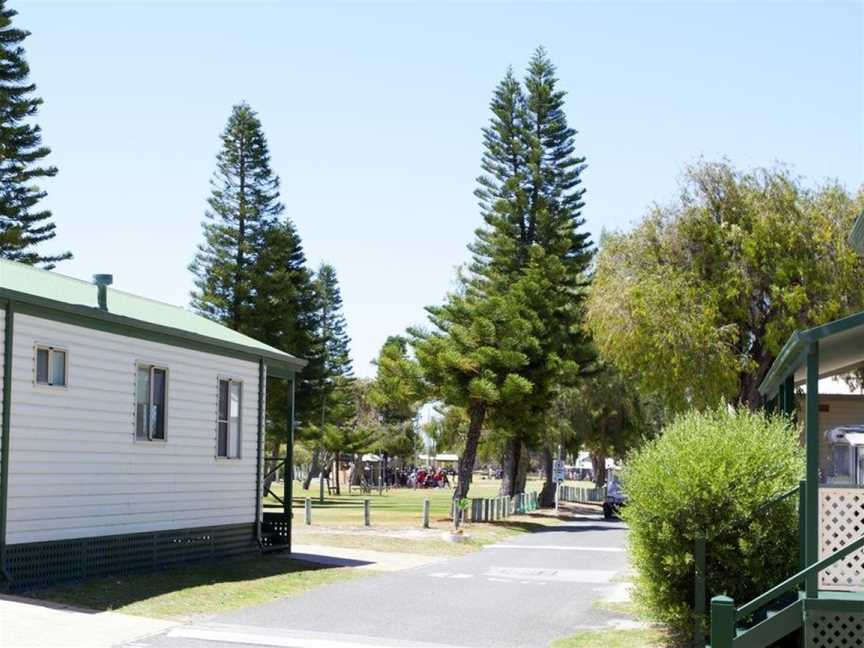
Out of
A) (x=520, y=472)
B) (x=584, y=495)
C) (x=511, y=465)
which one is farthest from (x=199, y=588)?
(x=584, y=495)

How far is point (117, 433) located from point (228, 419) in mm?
4051

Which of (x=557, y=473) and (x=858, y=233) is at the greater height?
(x=858, y=233)

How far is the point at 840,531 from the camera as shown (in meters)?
12.0

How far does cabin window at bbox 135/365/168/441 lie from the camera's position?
747 inches

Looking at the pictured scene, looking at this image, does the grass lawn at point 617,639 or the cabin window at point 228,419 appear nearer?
the grass lawn at point 617,639

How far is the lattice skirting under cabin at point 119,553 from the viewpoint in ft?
51.9

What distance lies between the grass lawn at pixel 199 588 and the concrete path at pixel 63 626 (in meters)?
0.60

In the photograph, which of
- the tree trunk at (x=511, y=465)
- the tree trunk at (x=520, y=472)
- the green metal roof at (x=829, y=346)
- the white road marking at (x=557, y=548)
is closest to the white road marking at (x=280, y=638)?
the green metal roof at (x=829, y=346)

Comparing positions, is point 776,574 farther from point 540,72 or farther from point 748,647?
point 540,72

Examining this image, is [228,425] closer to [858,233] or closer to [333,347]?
[858,233]

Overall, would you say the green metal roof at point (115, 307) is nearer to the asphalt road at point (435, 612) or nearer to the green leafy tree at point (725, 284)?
the asphalt road at point (435, 612)

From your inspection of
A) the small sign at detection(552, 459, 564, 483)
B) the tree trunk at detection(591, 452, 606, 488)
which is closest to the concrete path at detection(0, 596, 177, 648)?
the small sign at detection(552, 459, 564, 483)

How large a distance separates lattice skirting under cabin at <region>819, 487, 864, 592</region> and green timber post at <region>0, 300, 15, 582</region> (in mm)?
9832

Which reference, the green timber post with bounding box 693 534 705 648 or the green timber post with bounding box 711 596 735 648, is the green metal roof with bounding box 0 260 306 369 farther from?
the green timber post with bounding box 711 596 735 648
